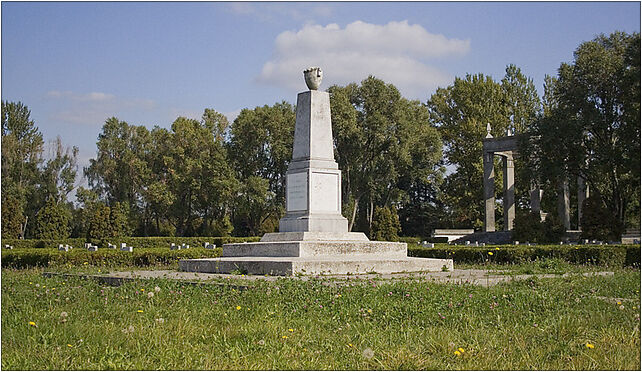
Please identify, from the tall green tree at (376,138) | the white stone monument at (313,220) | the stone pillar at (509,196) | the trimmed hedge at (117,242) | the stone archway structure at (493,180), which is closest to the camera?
the white stone monument at (313,220)

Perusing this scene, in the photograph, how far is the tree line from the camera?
35906 mm

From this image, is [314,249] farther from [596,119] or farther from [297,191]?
[596,119]

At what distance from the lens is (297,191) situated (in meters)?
17.5

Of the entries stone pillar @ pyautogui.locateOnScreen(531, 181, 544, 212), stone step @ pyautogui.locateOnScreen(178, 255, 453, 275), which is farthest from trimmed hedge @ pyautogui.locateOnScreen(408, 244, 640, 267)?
stone pillar @ pyautogui.locateOnScreen(531, 181, 544, 212)

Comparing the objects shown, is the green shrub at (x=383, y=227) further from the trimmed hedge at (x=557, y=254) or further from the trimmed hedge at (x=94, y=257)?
the trimmed hedge at (x=94, y=257)

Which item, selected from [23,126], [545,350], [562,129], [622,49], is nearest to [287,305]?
[545,350]

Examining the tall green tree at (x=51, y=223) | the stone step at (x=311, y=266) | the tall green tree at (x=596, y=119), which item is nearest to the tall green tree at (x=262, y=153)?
the tall green tree at (x=51, y=223)

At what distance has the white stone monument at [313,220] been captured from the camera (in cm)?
1527

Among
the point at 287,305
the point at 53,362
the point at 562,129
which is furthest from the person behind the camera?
the point at 562,129

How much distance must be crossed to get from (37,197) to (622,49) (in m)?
37.5

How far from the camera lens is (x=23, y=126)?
48750 millimetres

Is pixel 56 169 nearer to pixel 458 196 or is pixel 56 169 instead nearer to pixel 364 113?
pixel 364 113

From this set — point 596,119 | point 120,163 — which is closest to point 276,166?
point 120,163

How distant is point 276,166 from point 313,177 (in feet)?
96.8
